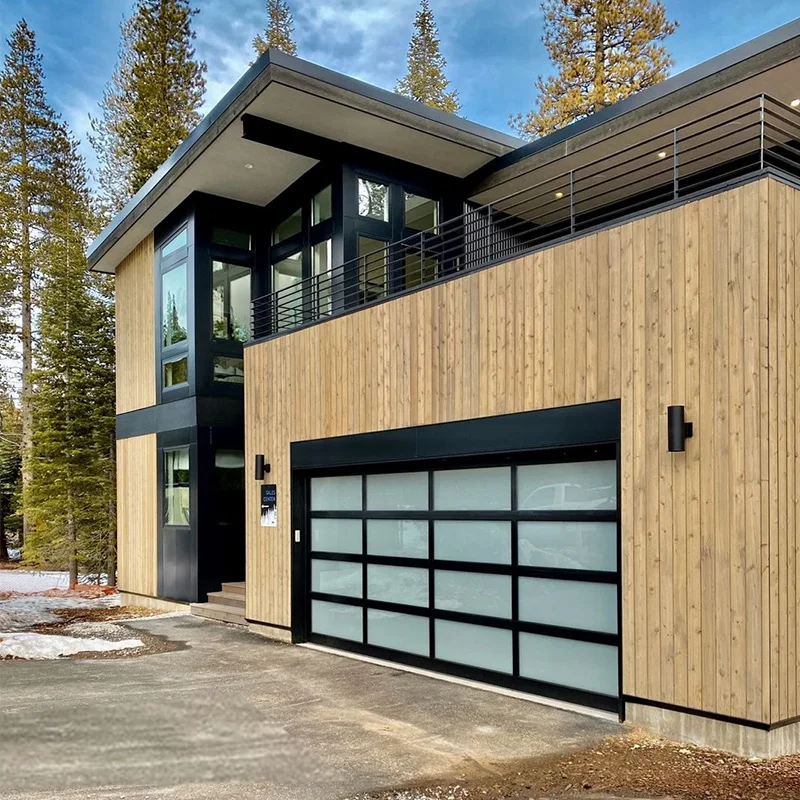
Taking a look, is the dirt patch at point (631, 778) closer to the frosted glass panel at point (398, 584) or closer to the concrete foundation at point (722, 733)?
the concrete foundation at point (722, 733)

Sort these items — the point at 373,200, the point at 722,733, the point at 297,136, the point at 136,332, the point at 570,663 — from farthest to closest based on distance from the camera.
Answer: the point at 136,332 < the point at 373,200 < the point at 297,136 < the point at 570,663 < the point at 722,733

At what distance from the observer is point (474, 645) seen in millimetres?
7270

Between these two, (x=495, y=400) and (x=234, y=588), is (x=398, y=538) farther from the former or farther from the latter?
(x=234, y=588)

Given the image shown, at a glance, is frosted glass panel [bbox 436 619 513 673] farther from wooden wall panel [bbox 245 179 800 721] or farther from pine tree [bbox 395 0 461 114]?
pine tree [bbox 395 0 461 114]

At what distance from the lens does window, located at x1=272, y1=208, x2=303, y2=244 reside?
1181cm

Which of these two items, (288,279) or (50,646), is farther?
(288,279)

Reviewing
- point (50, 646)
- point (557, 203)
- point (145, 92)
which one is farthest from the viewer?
point (145, 92)

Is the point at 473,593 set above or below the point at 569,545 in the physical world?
below

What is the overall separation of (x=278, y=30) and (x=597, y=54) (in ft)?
42.1

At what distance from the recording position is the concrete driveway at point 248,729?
15.6ft

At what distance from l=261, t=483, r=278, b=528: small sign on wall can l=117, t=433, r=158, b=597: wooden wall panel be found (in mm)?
3864

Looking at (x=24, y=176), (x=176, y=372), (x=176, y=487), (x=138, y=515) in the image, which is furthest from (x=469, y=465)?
(x=24, y=176)

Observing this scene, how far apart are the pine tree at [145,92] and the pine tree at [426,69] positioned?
852 cm

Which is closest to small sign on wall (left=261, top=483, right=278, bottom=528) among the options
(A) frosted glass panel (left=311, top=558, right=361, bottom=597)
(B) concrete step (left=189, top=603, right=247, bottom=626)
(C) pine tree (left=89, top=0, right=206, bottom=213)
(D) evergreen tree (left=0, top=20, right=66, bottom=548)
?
(A) frosted glass panel (left=311, top=558, right=361, bottom=597)
